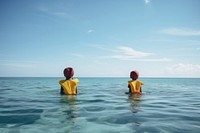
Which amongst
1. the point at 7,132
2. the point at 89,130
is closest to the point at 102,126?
the point at 89,130

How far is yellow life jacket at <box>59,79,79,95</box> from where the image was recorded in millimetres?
12867

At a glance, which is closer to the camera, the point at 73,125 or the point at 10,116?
the point at 73,125

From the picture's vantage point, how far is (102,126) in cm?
675

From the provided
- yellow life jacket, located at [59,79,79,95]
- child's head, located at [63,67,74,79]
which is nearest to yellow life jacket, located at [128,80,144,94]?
yellow life jacket, located at [59,79,79,95]

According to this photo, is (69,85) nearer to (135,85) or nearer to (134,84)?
(134,84)

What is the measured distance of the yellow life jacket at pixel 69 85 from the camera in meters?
12.9

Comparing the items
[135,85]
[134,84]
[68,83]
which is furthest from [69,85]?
[135,85]

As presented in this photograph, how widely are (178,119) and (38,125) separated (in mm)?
5134

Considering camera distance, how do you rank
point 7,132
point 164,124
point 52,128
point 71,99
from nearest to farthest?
point 7,132 < point 52,128 < point 164,124 < point 71,99

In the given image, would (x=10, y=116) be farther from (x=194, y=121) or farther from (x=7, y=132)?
(x=194, y=121)

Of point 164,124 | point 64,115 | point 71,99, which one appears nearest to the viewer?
point 164,124

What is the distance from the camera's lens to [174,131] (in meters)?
6.18

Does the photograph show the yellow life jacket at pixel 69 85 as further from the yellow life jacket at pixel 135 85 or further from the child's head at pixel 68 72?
the yellow life jacket at pixel 135 85

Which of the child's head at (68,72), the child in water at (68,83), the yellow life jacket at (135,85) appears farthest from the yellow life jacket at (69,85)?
the yellow life jacket at (135,85)
